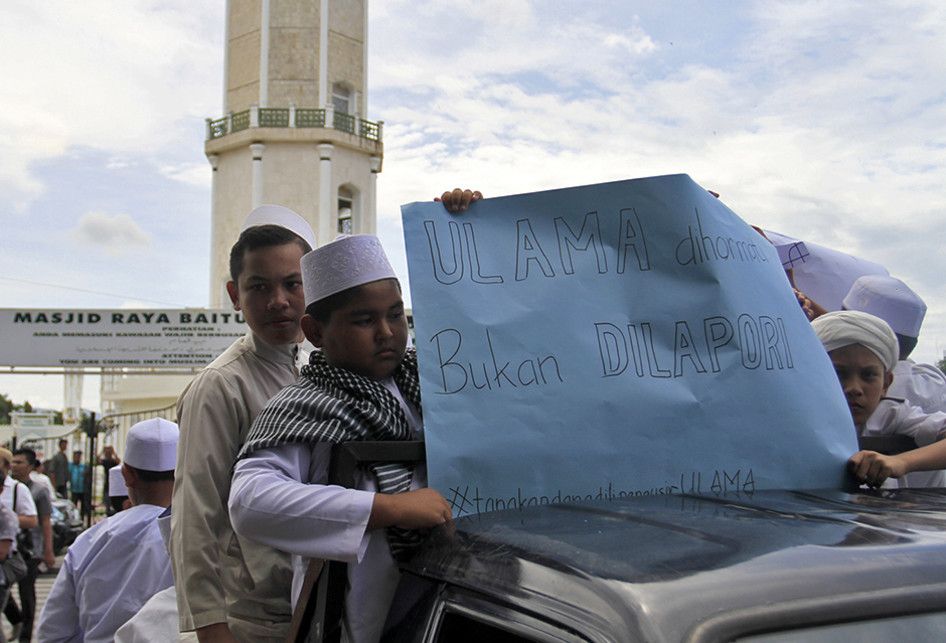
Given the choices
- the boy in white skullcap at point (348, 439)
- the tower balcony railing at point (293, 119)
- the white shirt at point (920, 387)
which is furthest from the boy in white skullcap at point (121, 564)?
the tower balcony railing at point (293, 119)

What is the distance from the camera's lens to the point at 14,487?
345 inches

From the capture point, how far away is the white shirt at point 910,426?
2.46m

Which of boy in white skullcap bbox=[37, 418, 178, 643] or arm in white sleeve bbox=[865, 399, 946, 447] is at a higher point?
→ arm in white sleeve bbox=[865, 399, 946, 447]

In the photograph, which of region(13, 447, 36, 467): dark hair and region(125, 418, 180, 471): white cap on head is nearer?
region(125, 418, 180, 471): white cap on head

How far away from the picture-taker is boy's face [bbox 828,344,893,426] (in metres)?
2.64

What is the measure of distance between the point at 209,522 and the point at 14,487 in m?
7.29

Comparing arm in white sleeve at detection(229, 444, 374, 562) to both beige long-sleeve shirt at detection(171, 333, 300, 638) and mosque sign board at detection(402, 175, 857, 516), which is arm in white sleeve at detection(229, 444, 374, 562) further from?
beige long-sleeve shirt at detection(171, 333, 300, 638)

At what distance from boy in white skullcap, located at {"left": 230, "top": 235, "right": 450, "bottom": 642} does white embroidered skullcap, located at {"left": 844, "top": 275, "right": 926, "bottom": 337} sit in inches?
69.9

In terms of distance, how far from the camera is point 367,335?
83.1 inches

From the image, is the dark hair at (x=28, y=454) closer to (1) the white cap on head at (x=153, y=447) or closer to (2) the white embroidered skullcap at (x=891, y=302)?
(1) the white cap on head at (x=153, y=447)

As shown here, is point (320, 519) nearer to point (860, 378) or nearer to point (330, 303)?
point (330, 303)

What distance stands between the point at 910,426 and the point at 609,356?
981 millimetres

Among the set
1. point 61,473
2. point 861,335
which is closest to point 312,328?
point 861,335

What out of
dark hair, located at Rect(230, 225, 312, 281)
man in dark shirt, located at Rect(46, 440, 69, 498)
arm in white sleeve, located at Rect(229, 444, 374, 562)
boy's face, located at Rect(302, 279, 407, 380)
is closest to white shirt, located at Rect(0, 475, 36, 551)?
dark hair, located at Rect(230, 225, 312, 281)
